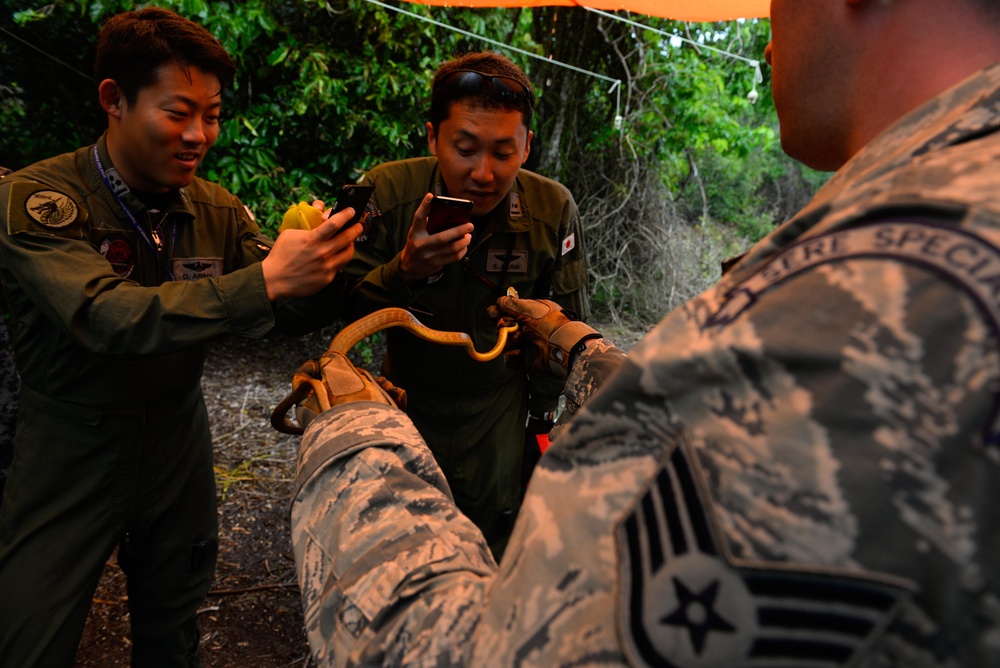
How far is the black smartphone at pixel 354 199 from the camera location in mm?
1741

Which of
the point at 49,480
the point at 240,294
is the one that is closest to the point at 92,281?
the point at 240,294

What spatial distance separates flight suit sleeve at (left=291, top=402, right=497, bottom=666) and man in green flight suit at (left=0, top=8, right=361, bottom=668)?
0.81 meters

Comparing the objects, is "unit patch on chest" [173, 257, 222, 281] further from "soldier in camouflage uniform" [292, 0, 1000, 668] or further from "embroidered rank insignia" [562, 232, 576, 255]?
"soldier in camouflage uniform" [292, 0, 1000, 668]

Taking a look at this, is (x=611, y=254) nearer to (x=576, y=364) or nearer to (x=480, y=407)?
(x=480, y=407)

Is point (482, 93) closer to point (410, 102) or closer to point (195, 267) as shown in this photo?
point (195, 267)

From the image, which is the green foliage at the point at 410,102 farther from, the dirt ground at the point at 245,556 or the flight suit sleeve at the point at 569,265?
the flight suit sleeve at the point at 569,265

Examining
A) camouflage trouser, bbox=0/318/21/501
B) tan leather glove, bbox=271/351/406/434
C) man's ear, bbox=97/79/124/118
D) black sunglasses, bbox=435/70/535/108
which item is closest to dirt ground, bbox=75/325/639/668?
camouflage trouser, bbox=0/318/21/501

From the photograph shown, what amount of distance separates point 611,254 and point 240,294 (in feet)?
18.8

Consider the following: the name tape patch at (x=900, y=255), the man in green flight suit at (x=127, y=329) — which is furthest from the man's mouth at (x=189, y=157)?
the name tape patch at (x=900, y=255)

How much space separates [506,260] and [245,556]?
2051mm

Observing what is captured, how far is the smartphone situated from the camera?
2037mm

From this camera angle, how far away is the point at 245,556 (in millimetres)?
3264

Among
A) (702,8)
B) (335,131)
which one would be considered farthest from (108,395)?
(335,131)

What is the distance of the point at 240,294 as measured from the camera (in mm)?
1701
